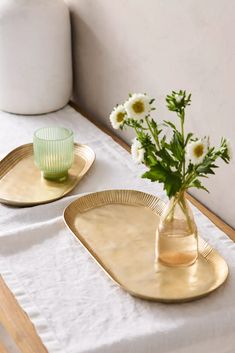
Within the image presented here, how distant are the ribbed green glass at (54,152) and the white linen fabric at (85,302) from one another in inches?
3.8

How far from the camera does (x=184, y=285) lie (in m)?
1.28

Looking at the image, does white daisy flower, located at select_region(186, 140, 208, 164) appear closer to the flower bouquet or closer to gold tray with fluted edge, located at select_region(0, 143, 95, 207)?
the flower bouquet

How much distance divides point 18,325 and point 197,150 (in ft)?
1.32

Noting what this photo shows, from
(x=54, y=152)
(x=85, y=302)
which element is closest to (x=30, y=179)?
(x=54, y=152)

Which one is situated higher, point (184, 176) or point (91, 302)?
point (184, 176)

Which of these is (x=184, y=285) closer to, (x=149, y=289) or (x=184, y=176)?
(x=149, y=289)

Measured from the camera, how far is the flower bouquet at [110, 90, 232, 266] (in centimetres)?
121

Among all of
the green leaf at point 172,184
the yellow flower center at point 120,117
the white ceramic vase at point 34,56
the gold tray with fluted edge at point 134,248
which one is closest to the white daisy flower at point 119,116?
the yellow flower center at point 120,117

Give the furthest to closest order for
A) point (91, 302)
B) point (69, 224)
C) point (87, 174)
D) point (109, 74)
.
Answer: point (109, 74)
point (87, 174)
point (69, 224)
point (91, 302)

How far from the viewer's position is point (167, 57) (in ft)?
5.31

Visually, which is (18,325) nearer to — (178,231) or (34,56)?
(178,231)

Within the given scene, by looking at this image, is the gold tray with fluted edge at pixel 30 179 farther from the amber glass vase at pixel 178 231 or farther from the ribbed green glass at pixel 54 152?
the amber glass vase at pixel 178 231

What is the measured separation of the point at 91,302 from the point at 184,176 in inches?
10.2

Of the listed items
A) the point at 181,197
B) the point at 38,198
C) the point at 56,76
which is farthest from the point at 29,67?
the point at 181,197
